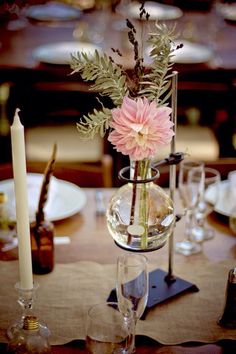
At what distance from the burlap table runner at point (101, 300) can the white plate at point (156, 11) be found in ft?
7.19

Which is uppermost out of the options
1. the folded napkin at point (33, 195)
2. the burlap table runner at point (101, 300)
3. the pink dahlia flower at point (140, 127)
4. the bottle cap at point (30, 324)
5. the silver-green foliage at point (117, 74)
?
the silver-green foliage at point (117, 74)

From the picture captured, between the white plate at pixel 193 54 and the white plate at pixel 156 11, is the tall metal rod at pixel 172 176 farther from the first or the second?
the white plate at pixel 156 11

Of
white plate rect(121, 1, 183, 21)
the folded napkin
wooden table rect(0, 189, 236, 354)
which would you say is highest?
white plate rect(121, 1, 183, 21)

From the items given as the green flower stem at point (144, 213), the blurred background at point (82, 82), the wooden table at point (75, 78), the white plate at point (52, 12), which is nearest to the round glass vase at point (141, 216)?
the green flower stem at point (144, 213)

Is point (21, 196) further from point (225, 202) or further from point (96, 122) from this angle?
point (225, 202)

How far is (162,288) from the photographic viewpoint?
146 cm

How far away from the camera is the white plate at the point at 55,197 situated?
1787mm

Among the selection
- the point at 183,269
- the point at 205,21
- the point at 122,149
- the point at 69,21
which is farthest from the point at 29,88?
the point at 122,149

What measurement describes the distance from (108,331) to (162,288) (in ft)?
0.92

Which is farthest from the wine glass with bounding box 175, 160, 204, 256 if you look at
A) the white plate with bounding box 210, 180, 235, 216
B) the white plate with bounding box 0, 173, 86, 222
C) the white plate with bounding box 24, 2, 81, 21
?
the white plate with bounding box 24, 2, 81, 21

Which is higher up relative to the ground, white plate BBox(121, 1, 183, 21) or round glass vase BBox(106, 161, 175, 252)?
white plate BBox(121, 1, 183, 21)

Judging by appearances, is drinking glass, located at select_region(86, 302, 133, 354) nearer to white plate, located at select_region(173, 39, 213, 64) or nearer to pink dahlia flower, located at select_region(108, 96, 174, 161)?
pink dahlia flower, located at select_region(108, 96, 174, 161)

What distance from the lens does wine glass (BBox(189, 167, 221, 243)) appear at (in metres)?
1.69

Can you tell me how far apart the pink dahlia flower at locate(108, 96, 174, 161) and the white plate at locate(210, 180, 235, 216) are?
0.64m
